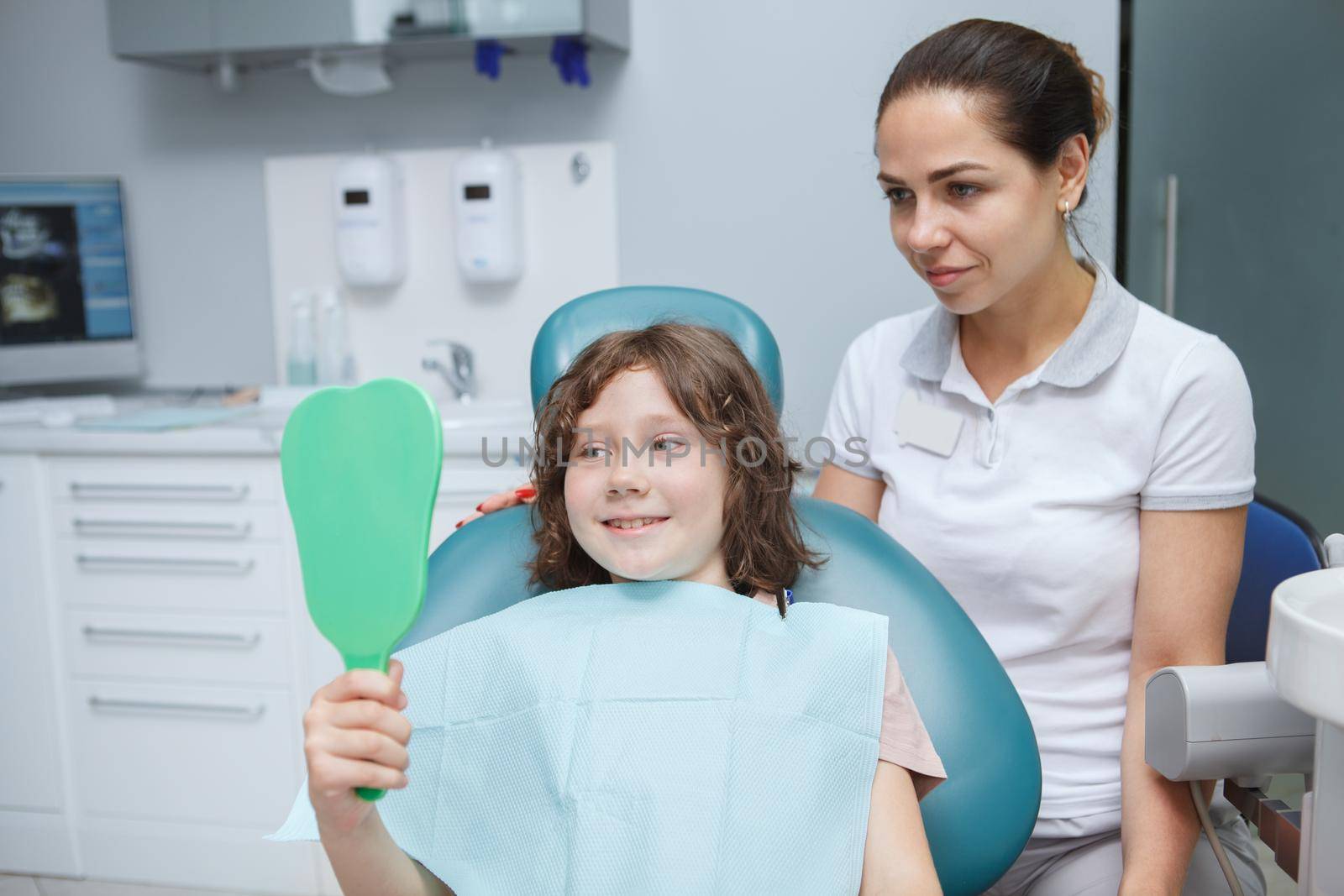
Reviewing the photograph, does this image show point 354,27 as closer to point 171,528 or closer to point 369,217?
point 369,217

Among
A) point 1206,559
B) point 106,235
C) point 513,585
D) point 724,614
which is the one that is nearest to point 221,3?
point 106,235

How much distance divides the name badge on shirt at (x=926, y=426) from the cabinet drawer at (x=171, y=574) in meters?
1.38

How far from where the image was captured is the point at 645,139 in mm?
2492

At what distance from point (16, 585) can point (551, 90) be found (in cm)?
157

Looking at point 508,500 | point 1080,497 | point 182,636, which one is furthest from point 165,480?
point 1080,497

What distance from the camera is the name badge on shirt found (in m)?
1.30

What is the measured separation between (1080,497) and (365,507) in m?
0.80

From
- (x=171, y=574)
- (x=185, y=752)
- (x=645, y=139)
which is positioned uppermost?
(x=645, y=139)

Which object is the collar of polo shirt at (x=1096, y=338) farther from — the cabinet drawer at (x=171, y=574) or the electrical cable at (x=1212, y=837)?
the cabinet drawer at (x=171, y=574)

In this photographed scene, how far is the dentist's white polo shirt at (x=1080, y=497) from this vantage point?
1167mm

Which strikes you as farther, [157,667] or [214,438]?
[157,667]

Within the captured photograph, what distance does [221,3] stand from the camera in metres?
2.36

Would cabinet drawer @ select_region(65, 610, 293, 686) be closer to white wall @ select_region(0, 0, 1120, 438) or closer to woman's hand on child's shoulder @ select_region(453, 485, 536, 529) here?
white wall @ select_region(0, 0, 1120, 438)

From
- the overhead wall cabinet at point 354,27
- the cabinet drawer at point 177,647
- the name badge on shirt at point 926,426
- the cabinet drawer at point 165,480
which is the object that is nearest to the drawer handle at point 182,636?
the cabinet drawer at point 177,647
